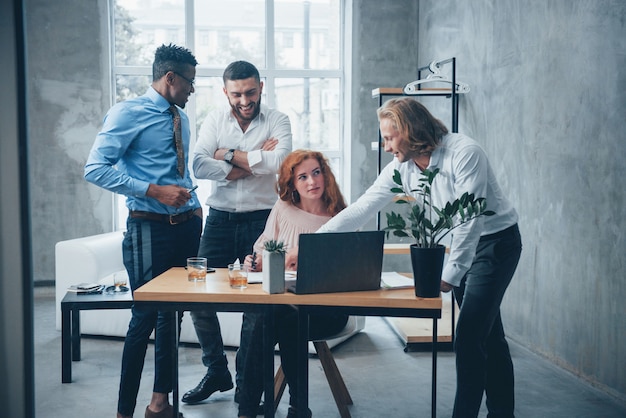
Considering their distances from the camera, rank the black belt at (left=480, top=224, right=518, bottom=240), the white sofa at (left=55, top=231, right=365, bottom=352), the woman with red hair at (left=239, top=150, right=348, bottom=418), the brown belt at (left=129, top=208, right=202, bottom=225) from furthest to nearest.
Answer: the white sofa at (left=55, top=231, right=365, bottom=352), the brown belt at (left=129, top=208, right=202, bottom=225), the woman with red hair at (left=239, top=150, right=348, bottom=418), the black belt at (left=480, top=224, right=518, bottom=240)

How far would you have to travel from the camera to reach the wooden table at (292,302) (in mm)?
2006

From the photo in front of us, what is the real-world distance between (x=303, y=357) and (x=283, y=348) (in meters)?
0.39

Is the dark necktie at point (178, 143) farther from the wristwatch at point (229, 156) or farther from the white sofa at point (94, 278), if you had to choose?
the white sofa at point (94, 278)

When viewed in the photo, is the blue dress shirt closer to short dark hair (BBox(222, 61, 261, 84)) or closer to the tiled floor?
short dark hair (BBox(222, 61, 261, 84))

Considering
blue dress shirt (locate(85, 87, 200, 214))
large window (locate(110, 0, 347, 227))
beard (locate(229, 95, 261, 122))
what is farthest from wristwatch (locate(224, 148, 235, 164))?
large window (locate(110, 0, 347, 227))

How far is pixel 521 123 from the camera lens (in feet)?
12.8

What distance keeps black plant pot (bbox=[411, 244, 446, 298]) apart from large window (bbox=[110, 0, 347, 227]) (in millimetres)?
4207

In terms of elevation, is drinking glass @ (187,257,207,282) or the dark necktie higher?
the dark necktie

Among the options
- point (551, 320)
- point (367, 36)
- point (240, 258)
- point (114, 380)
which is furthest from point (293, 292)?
point (367, 36)

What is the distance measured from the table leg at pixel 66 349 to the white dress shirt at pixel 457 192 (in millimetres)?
1601

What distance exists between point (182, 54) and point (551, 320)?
8.13 ft

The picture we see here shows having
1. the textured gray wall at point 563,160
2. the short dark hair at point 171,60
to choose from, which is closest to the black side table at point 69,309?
the short dark hair at point 171,60

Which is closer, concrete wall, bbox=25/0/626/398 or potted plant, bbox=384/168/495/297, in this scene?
potted plant, bbox=384/168/495/297

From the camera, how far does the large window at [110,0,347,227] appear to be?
5.90 metres
